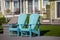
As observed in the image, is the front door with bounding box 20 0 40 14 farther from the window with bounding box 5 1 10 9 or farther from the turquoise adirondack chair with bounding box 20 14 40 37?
the turquoise adirondack chair with bounding box 20 14 40 37

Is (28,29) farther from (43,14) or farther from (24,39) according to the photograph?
(43,14)

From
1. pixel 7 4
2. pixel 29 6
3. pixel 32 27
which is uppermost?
pixel 7 4

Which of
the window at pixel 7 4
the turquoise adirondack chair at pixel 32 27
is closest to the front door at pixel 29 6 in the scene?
the window at pixel 7 4

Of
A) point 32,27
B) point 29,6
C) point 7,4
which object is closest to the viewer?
point 32,27

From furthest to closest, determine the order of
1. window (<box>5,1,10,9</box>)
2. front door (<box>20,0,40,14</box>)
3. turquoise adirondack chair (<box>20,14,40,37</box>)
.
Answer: window (<box>5,1,10,9</box>)
front door (<box>20,0,40,14</box>)
turquoise adirondack chair (<box>20,14,40,37</box>)

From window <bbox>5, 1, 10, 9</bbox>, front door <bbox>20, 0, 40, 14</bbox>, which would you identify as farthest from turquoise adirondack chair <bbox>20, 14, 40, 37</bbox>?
window <bbox>5, 1, 10, 9</bbox>

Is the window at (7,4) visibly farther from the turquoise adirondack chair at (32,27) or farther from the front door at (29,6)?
the turquoise adirondack chair at (32,27)

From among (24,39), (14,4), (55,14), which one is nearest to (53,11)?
(55,14)

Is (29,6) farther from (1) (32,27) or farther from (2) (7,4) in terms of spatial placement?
(1) (32,27)

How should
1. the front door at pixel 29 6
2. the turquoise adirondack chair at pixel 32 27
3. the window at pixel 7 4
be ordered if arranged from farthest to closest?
the window at pixel 7 4 < the front door at pixel 29 6 < the turquoise adirondack chair at pixel 32 27

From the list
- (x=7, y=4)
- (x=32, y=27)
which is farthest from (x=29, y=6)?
(x=32, y=27)

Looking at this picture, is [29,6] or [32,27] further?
[29,6]

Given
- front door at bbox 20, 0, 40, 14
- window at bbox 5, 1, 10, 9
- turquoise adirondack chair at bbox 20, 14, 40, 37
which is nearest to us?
turquoise adirondack chair at bbox 20, 14, 40, 37

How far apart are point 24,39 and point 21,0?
1373 cm
